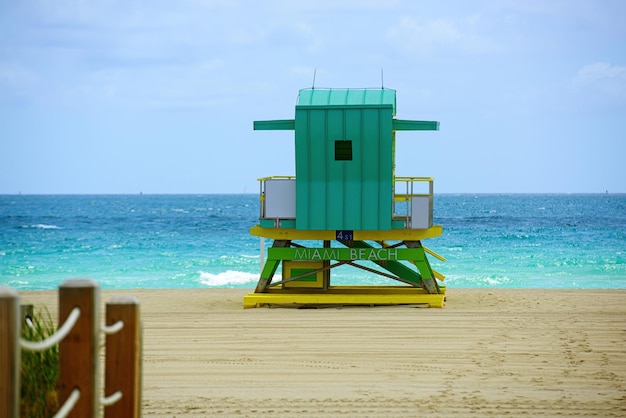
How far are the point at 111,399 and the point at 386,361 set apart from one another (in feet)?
17.7

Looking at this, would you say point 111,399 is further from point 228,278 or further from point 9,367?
point 228,278

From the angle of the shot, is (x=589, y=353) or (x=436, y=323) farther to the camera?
(x=436, y=323)

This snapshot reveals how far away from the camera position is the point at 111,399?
5059 millimetres

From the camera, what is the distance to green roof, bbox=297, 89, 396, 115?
1431 cm

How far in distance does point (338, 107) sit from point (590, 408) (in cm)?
709

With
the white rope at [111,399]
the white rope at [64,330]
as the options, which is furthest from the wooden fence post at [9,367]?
the white rope at [111,399]

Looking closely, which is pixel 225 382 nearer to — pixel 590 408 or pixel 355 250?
pixel 590 408

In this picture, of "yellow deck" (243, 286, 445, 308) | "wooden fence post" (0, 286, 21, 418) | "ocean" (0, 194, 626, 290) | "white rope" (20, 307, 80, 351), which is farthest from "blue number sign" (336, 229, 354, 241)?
"wooden fence post" (0, 286, 21, 418)

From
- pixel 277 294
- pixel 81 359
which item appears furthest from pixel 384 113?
pixel 81 359

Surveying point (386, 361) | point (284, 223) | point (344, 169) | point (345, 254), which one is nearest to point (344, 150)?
point (344, 169)

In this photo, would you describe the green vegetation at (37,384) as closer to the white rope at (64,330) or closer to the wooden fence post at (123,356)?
the wooden fence post at (123,356)

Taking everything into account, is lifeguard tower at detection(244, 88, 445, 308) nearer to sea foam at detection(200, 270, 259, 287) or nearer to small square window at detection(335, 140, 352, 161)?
small square window at detection(335, 140, 352, 161)

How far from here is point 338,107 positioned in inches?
558

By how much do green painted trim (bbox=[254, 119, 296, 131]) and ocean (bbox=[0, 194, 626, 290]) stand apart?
393 inches
